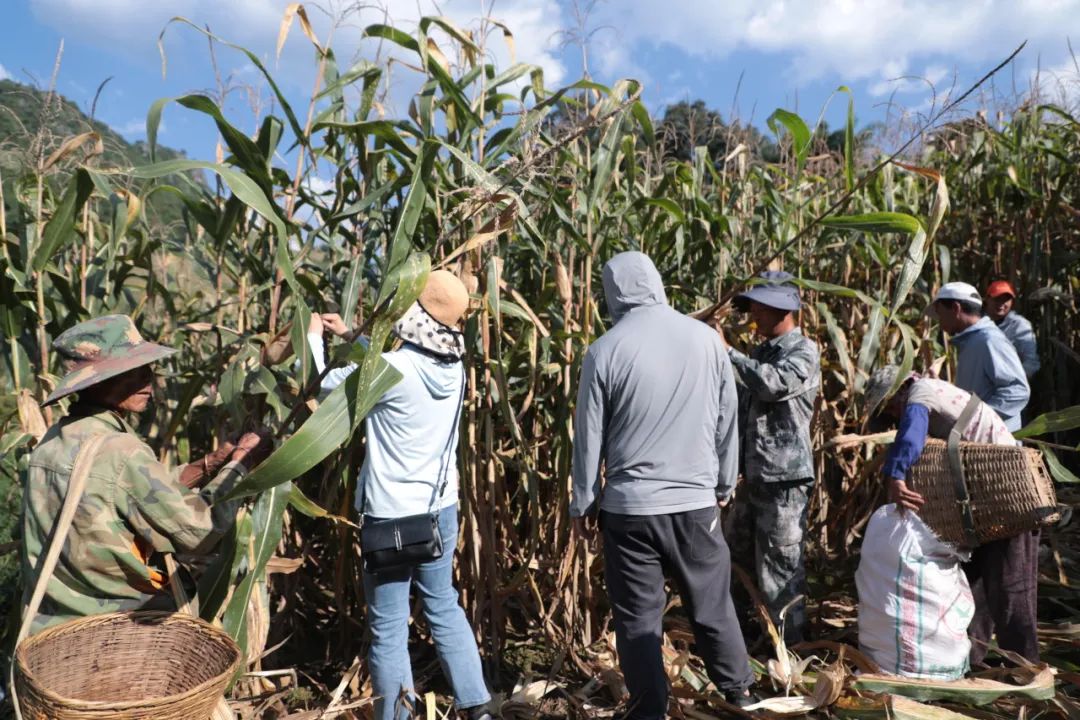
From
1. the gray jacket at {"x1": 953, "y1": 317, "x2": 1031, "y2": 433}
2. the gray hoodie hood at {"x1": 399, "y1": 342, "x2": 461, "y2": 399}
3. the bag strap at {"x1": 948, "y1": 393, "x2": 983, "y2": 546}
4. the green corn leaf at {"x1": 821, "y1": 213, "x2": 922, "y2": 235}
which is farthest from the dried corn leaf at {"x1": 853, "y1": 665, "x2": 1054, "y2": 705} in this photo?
the gray hoodie hood at {"x1": 399, "y1": 342, "x2": 461, "y2": 399}

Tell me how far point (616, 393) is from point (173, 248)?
2076mm

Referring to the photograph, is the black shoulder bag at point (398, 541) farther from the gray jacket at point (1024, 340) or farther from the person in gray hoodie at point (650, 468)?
the gray jacket at point (1024, 340)

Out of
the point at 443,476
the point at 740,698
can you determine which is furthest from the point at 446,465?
the point at 740,698

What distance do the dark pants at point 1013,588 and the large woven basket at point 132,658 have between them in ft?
8.35

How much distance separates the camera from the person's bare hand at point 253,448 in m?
2.32

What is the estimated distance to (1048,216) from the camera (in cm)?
487

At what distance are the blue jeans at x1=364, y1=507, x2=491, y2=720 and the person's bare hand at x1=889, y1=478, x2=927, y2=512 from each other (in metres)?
1.55

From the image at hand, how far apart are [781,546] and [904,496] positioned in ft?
1.84

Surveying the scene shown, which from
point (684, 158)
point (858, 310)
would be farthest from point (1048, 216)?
point (684, 158)

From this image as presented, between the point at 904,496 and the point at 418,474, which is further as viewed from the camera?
the point at 904,496

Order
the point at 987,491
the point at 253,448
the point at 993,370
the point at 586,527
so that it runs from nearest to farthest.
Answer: the point at 253,448, the point at 586,527, the point at 987,491, the point at 993,370

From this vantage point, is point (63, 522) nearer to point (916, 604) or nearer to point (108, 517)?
point (108, 517)

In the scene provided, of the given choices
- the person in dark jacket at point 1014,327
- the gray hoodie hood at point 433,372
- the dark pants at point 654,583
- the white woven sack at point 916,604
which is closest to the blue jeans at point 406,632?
the gray hoodie hood at point 433,372

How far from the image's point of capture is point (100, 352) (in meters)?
2.20
